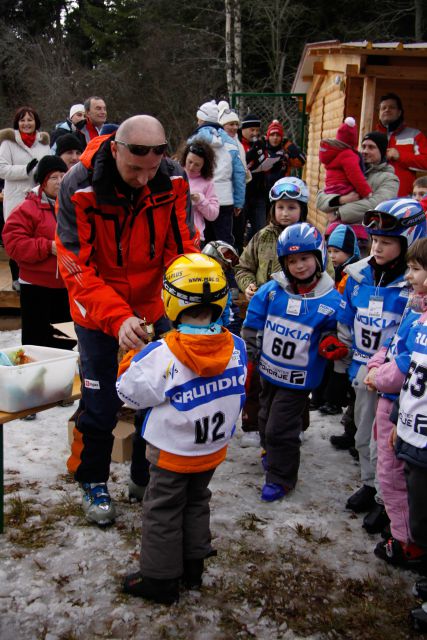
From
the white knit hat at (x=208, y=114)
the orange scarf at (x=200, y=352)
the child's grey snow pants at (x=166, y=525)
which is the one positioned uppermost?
the white knit hat at (x=208, y=114)

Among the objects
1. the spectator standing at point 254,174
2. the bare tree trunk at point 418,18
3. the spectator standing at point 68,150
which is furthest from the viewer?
the bare tree trunk at point 418,18

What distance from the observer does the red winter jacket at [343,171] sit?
619 centimetres

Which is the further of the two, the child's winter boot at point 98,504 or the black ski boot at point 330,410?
the black ski boot at point 330,410

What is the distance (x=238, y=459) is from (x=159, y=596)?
1781 mm

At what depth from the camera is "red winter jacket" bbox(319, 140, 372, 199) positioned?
619 cm

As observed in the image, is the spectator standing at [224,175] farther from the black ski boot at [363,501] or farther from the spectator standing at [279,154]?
the black ski boot at [363,501]

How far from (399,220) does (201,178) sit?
3.72m

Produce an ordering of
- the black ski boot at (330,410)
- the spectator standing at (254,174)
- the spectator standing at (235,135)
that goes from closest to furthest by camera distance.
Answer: the black ski boot at (330,410) < the spectator standing at (235,135) < the spectator standing at (254,174)

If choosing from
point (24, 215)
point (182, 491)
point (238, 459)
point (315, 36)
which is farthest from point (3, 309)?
point (315, 36)

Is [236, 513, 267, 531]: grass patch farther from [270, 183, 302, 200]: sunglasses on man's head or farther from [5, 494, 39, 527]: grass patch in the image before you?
[270, 183, 302, 200]: sunglasses on man's head

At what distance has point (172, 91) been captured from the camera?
24.9m

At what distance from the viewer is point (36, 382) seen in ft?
11.8

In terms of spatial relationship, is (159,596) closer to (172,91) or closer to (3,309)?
(3,309)

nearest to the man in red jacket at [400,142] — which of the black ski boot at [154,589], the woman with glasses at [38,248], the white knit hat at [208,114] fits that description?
the white knit hat at [208,114]
